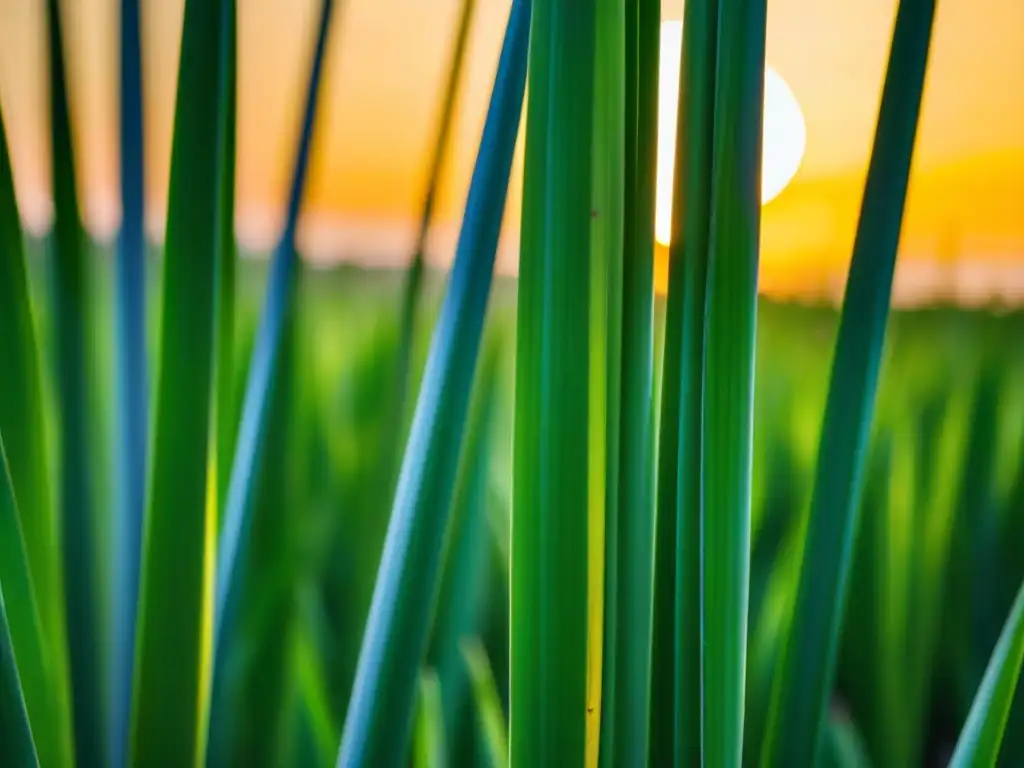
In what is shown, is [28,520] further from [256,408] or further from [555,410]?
[555,410]

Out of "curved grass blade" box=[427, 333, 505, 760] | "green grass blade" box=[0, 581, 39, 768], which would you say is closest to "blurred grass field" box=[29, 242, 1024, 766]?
"curved grass blade" box=[427, 333, 505, 760]

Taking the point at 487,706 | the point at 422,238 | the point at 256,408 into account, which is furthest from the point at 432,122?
the point at 487,706

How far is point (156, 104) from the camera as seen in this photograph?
1.13ft

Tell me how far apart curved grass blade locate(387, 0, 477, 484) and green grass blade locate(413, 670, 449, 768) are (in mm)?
104

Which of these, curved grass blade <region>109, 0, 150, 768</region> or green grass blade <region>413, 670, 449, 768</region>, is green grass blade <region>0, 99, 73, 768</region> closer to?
curved grass blade <region>109, 0, 150, 768</region>

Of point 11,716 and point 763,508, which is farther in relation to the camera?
point 763,508

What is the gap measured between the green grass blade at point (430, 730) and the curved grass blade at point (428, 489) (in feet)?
0.23

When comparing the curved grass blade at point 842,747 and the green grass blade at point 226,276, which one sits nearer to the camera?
the green grass blade at point 226,276

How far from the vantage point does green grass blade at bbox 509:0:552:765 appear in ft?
0.67

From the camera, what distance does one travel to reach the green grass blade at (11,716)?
0.68 feet

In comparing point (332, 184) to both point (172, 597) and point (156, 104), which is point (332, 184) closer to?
point (156, 104)

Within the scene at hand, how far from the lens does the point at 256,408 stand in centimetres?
30

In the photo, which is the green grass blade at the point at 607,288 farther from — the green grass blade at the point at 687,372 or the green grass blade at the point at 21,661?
the green grass blade at the point at 21,661

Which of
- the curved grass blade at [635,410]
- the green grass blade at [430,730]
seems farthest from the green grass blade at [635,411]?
the green grass blade at [430,730]
